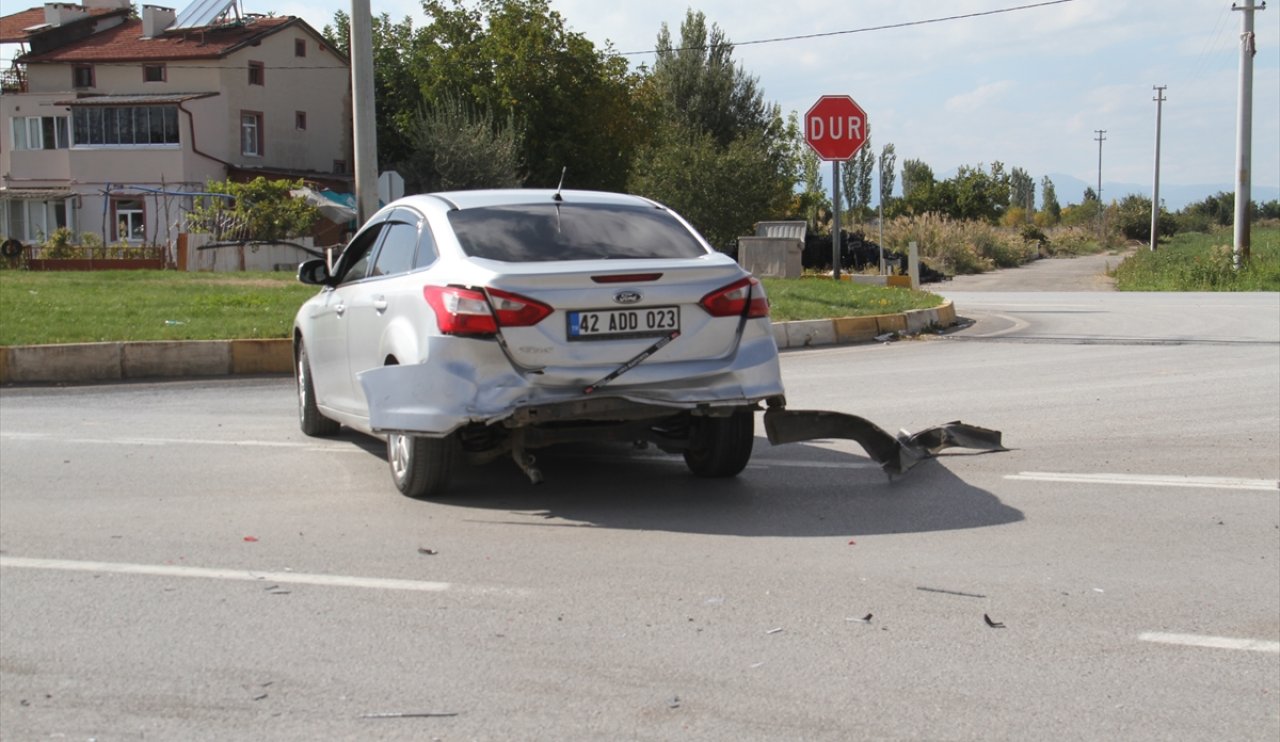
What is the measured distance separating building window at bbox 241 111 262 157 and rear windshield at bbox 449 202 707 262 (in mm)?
48259

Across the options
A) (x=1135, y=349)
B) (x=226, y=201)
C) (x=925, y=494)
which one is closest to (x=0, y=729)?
(x=925, y=494)

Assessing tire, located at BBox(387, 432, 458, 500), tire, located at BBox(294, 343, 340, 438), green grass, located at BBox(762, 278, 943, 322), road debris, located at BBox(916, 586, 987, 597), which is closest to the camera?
road debris, located at BBox(916, 586, 987, 597)

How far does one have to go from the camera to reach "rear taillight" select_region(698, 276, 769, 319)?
6.71 metres

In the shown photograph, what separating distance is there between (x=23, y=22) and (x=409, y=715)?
66.1 m

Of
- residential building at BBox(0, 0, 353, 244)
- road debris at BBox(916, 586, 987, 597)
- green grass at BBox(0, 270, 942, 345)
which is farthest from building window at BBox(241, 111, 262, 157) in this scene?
road debris at BBox(916, 586, 987, 597)

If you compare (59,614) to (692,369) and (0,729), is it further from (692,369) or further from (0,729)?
(692,369)

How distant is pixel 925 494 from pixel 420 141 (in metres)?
51.0

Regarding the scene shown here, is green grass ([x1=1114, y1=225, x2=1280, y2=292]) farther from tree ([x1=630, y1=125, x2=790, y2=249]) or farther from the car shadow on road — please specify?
the car shadow on road

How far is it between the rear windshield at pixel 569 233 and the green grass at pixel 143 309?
23.3 feet

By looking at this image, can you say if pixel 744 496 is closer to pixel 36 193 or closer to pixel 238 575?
pixel 238 575

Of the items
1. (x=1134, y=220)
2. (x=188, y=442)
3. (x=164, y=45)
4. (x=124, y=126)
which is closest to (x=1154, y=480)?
(x=188, y=442)

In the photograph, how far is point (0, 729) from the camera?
12.9ft

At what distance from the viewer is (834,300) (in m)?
17.7

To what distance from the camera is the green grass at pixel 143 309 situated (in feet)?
44.0
